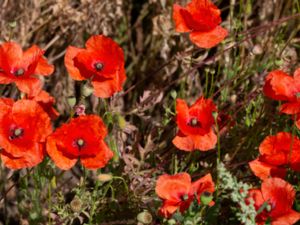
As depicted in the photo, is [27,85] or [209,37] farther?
[209,37]

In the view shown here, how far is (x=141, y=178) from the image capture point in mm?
2436

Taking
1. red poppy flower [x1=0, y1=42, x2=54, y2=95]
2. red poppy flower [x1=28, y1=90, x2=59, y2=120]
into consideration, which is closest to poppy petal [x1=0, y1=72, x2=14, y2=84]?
red poppy flower [x1=0, y1=42, x2=54, y2=95]

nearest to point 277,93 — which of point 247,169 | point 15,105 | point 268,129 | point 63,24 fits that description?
point 268,129

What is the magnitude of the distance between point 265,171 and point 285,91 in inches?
11.5

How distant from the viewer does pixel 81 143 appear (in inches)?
86.0

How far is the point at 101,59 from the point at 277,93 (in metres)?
0.62

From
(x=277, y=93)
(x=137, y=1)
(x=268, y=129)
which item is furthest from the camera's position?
(x=137, y=1)

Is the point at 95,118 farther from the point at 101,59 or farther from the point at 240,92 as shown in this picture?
the point at 240,92

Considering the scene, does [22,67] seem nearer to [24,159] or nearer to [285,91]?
[24,159]

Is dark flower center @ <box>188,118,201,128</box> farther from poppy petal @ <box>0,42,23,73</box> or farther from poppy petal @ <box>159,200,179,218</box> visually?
poppy petal @ <box>0,42,23,73</box>

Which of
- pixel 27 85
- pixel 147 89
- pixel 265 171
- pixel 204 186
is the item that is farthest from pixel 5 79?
pixel 147 89

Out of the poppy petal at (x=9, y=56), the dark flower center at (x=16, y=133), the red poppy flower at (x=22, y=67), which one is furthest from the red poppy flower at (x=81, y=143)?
the poppy petal at (x=9, y=56)

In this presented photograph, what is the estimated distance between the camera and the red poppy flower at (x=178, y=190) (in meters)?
2.12

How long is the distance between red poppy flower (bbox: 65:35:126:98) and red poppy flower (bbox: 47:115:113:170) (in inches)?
6.5
